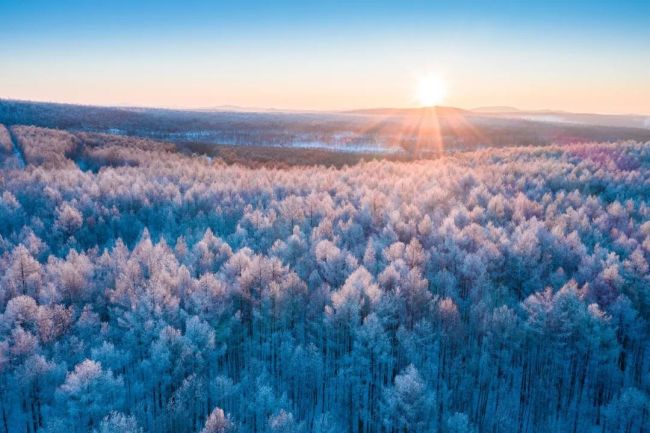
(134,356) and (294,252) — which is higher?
(294,252)

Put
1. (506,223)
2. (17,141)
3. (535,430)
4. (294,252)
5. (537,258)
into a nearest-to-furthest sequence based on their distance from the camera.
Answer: (535,430) → (537,258) → (294,252) → (506,223) → (17,141)

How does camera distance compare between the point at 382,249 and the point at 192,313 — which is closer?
the point at 192,313

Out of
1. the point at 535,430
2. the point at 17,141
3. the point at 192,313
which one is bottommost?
the point at 535,430

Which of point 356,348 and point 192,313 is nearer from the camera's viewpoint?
point 356,348

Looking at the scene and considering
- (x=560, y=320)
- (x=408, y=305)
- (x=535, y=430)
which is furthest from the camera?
(x=408, y=305)

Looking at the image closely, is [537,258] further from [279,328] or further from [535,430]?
[279,328]

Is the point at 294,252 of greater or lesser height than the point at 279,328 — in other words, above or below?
above

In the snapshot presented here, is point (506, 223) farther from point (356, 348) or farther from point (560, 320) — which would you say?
point (356, 348)

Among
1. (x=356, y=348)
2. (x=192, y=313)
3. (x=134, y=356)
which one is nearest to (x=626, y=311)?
(x=356, y=348)

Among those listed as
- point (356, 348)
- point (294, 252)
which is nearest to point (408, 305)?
point (356, 348)
